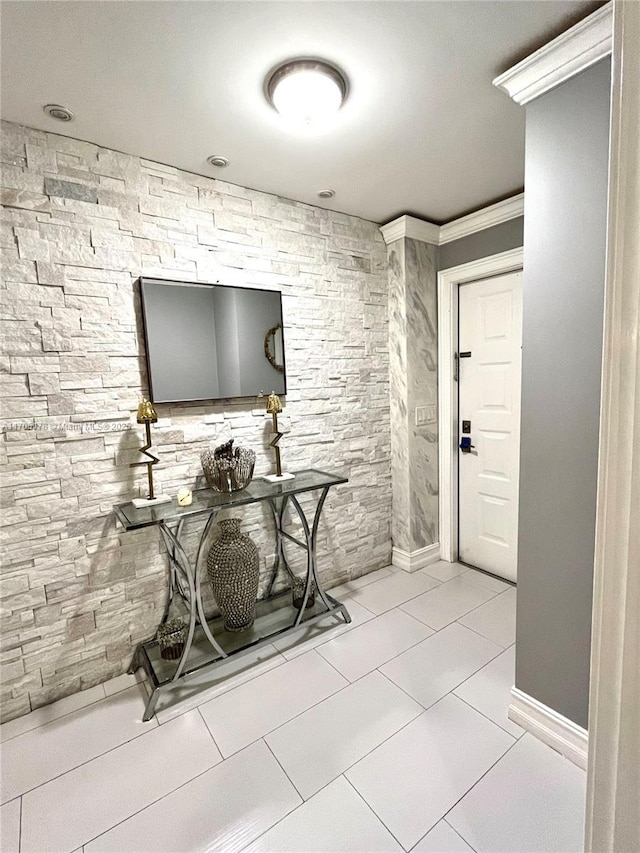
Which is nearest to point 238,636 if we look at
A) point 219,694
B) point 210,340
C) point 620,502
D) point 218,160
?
point 219,694

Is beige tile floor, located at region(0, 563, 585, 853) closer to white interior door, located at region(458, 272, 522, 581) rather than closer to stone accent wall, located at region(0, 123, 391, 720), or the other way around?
stone accent wall, located at region(0, 123, 391, 720)

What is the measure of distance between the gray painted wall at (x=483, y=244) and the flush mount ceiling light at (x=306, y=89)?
4.67 ft

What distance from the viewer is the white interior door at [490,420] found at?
8.46 feet

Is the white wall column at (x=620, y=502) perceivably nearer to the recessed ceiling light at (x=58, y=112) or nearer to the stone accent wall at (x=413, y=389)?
the recessed ceiling light at (x=58, y=112)

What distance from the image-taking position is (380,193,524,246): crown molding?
2379 mm

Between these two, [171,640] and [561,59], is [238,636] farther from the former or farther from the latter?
[561,59]

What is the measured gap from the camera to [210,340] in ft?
6.81

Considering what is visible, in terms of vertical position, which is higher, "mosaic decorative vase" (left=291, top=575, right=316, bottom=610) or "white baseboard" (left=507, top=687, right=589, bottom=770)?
"mosaic decorative vase" (left=291, top=575, right=316, bottom=610)

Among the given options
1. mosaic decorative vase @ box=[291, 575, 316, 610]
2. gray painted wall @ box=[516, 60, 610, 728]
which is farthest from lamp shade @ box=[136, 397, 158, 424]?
gray painted wall @ box=[516, 60, 610, 728]

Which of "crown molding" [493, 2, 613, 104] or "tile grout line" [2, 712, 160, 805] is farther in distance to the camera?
"tile grout line" [2, 712, 160, 805]

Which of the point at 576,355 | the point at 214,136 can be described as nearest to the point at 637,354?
the point at 576,355

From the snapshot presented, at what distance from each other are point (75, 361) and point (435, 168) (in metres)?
1.97

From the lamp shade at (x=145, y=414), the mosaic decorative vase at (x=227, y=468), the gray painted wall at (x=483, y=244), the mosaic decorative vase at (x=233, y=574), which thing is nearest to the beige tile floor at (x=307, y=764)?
the mosaic decorative vase at (x=233, y=574)

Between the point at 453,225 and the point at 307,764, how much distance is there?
3.02m
